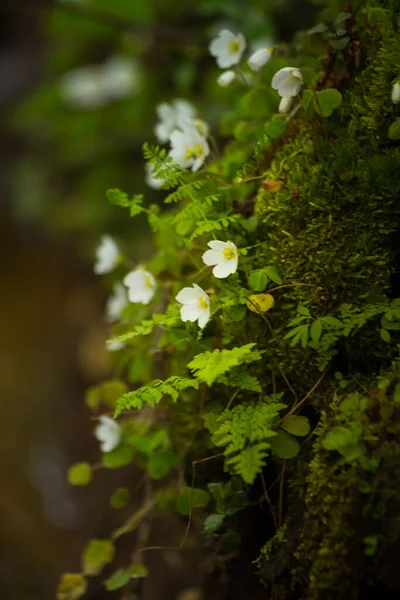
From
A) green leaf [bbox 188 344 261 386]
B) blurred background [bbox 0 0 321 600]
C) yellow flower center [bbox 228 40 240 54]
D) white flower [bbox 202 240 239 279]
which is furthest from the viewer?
blurred background [bbox 0 0 321 600]

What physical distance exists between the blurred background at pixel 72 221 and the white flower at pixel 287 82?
1116 mm

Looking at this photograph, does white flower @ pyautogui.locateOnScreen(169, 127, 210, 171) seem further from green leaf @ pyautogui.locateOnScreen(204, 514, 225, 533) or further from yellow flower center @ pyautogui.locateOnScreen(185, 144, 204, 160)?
green leaf @ pyautogui.locateOnScreen(204, 514, 225, 533)

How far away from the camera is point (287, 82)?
132cm

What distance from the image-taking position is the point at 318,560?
3.56 feet

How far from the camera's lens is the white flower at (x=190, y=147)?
4.90ft

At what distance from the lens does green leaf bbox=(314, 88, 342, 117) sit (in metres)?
1.33

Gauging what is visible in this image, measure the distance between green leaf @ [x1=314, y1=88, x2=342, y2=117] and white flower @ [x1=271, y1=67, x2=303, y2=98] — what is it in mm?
56

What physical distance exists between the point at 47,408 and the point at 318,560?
8.12 feet

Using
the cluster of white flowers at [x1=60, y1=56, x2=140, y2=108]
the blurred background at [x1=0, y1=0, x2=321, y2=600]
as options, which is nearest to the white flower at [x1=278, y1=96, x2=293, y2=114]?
the blurred background at [x1=0, y1=0, x2=321, y2=600]

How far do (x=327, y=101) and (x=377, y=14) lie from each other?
0.83 feet

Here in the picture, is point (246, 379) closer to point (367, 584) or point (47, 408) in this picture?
point (367, 584)

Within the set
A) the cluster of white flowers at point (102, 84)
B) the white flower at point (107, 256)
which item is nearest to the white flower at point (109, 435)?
the white flower at point (107, 256)

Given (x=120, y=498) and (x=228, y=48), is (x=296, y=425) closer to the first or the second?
(x=120, y=498)

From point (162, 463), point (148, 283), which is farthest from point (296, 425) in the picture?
point (148, 283)
